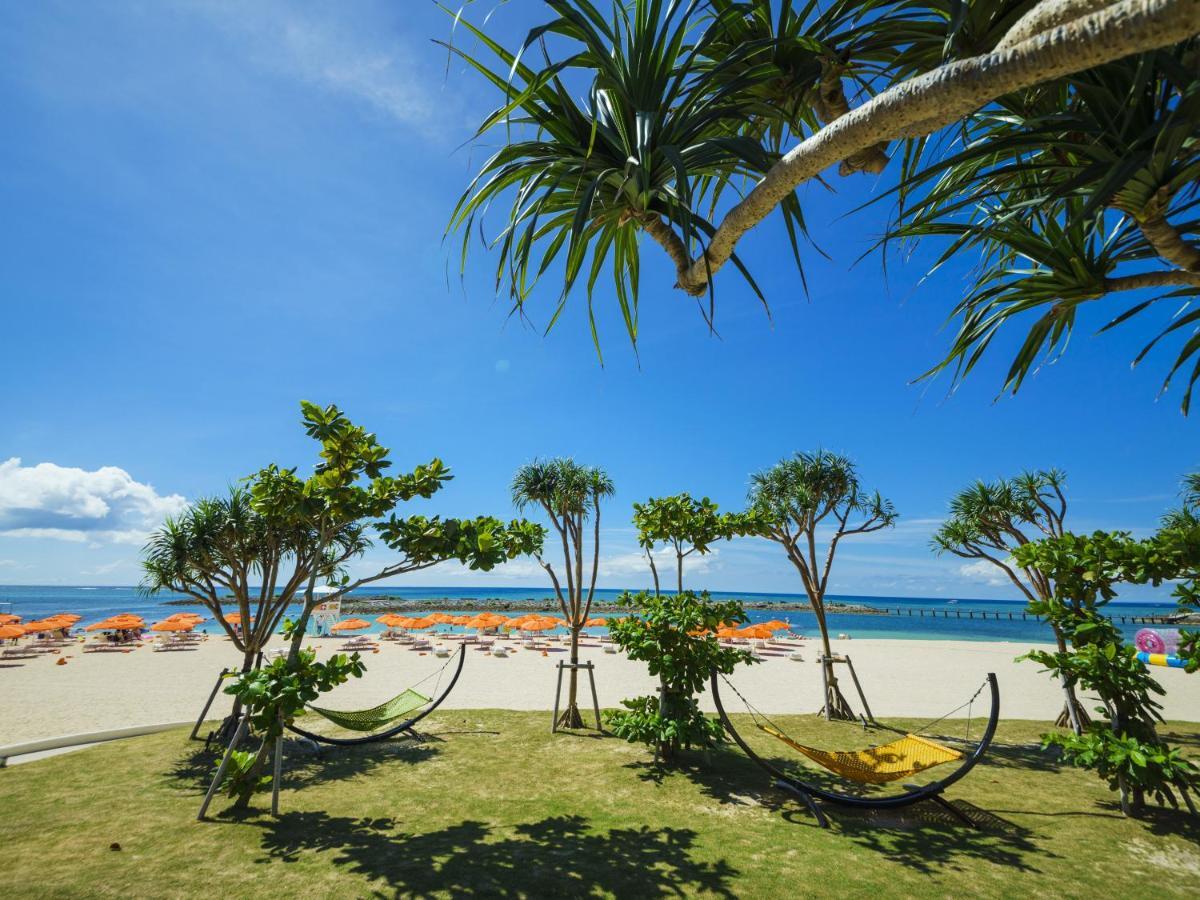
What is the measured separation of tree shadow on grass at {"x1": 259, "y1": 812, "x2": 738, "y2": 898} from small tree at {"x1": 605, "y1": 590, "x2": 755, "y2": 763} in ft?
6.33

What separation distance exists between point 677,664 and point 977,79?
7.31 metres

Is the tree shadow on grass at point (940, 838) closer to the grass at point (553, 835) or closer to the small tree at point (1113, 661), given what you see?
the grass at point (553, 835)

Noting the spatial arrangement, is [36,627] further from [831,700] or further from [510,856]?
[831,700]

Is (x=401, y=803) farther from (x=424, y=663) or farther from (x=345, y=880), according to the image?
(x=424, y=663)

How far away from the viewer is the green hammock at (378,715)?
735cm

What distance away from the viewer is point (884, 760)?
659 cm

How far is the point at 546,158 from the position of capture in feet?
10.6

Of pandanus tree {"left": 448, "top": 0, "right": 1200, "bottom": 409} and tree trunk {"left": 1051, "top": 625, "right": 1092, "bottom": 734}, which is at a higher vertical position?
pandanus tree {"left": 448, "top": 0, "right": 1200, "bottom": 409}

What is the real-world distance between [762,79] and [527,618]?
2908 centimetres

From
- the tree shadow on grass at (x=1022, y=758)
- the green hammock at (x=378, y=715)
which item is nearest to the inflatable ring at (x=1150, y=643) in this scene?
the tree shadow on grass at (x=1022, y=758)

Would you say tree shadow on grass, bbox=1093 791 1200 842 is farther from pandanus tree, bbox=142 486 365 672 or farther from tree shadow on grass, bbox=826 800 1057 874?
pandanus tree, bbox=142 486 365 672

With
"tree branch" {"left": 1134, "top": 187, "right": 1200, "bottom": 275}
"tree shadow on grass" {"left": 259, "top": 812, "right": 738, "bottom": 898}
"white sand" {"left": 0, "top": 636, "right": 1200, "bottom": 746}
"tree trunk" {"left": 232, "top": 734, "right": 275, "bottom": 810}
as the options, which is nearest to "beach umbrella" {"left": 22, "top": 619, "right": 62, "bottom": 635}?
"white sand" {"left": 0, "top": 636, "right": 1200, "bottom": 746}

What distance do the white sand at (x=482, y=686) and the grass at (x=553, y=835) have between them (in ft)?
15.7

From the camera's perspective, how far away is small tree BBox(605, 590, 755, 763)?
25.1ft
